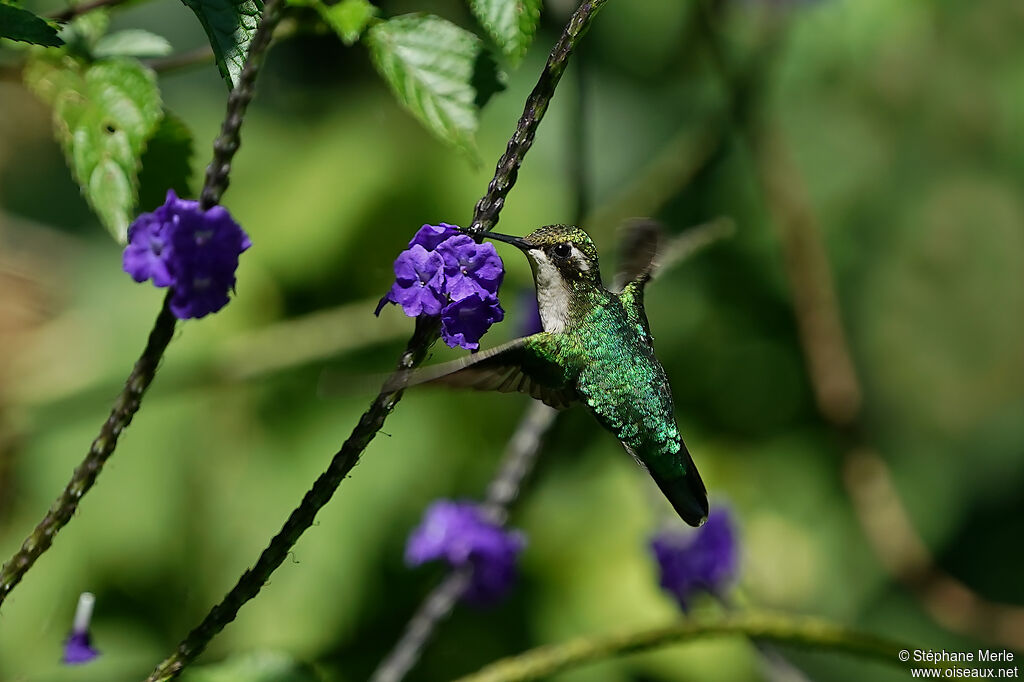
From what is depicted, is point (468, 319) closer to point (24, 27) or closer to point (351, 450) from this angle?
point (351, 450)

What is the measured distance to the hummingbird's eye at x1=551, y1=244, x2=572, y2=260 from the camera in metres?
1.51

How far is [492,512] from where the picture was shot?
217 cm

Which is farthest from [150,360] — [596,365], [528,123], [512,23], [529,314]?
[529,314]

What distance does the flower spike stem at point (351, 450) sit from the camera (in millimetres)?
986

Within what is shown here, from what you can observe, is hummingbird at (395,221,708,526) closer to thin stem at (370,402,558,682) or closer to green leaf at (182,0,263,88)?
thin stem at (370,402,558,682)

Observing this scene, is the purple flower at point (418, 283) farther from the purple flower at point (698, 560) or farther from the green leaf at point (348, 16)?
the purple flower at point (698, 560)

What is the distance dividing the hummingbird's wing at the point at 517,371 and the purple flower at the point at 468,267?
0.09 meters

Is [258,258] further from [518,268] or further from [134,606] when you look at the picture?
[134,606]

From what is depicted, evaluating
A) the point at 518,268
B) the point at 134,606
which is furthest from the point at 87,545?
the point at 518,268

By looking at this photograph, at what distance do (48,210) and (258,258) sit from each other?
156 cm

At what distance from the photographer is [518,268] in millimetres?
3447

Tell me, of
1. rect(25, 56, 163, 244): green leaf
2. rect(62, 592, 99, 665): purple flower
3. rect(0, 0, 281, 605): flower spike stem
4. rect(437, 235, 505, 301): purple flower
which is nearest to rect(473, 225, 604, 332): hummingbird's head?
rect(437, 235, 505, 301): purple flower

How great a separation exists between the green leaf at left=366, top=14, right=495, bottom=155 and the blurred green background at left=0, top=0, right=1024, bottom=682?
125 cm

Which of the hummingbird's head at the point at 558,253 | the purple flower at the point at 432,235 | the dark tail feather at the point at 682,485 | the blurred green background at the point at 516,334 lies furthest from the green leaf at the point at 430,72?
the blurred green background at the point at 516,334
